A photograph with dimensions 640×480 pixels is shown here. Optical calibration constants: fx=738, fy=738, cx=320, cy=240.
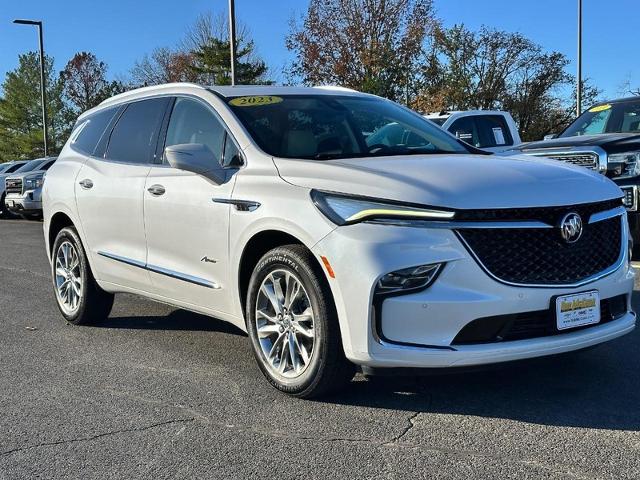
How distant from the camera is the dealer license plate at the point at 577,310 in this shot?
3.58 m

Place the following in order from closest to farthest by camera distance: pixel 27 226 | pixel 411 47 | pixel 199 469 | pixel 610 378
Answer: pixel 199 469 < pixel 610 378 < pixel 27 226 < pixel 411 47

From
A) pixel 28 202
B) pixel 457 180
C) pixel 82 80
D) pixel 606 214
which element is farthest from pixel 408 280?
pixel 82 80

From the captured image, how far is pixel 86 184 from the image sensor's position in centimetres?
586

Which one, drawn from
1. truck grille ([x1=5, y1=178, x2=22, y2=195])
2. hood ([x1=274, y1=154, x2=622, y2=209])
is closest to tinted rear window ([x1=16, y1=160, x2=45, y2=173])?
truck grille ([x1=5, y1=178, x2=22, y2=195])

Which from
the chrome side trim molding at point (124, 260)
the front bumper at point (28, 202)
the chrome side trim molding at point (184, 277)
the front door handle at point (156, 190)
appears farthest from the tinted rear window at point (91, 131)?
the front bumper at point (28, 202)

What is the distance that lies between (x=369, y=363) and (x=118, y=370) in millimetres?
1969

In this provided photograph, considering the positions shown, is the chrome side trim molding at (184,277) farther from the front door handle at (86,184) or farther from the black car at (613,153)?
the black car at (613,153)

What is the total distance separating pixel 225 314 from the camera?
4.54m

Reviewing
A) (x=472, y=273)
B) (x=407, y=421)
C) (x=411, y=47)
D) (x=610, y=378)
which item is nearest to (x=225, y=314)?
(x=407, y=421)

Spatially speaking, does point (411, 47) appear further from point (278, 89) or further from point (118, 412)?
point (118, 412)

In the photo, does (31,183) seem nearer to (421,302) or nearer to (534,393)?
(534,393)

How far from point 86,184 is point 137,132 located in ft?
2.25

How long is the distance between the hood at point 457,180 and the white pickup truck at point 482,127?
6797 mm

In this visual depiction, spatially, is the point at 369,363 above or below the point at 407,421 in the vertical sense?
above
